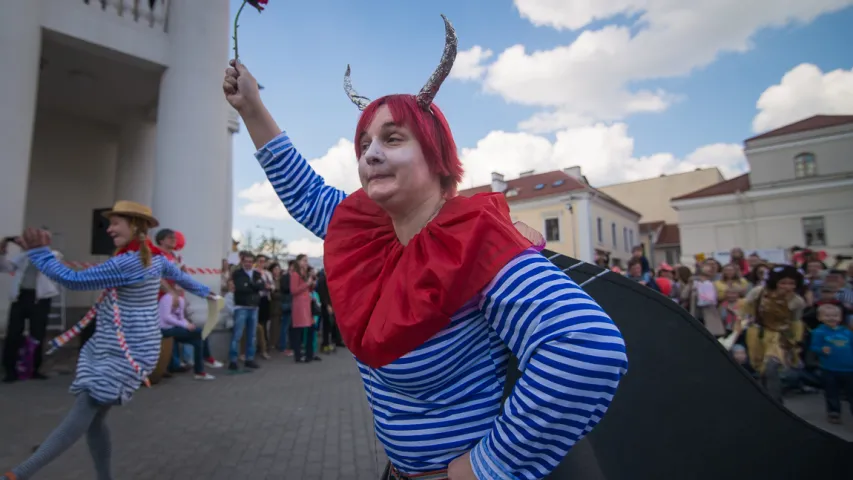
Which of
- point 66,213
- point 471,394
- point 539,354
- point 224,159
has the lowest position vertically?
point 471,394

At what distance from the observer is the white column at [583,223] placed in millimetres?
32406

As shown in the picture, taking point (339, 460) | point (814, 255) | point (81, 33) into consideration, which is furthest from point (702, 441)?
point (81, 33)

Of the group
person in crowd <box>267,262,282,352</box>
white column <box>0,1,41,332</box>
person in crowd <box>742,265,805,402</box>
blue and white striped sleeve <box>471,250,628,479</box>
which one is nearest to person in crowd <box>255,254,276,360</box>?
person in crowd <box>267,262,282,352</box>

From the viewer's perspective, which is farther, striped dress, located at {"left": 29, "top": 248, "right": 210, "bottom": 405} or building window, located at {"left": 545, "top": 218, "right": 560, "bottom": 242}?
building window, located at {"left": 545, "top": 218, "right": 560, "bottom": 242}

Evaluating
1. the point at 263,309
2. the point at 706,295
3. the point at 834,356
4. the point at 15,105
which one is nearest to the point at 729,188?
the point at 706,295

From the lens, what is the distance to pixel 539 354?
903 millimetres

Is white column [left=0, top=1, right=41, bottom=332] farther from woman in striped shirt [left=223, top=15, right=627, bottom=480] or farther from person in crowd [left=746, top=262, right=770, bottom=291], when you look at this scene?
person in crowd [left=746, top=262, right=770, bottom=291]

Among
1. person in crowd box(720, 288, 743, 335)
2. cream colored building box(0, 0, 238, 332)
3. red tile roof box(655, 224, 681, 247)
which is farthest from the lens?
red tile roof box(655, 224, 681, 247)

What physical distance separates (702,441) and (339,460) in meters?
3.33

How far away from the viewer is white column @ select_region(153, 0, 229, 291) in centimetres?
831

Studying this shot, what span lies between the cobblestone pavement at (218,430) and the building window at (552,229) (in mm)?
28736

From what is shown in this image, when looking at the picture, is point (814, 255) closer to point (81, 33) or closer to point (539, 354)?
point (539, 354)

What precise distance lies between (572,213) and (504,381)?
1320 inches

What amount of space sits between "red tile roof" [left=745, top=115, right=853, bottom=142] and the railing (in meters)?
32.0
